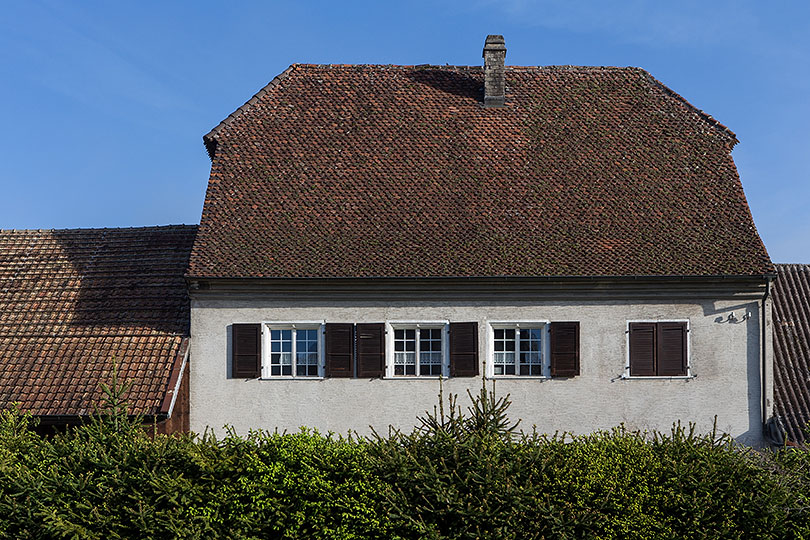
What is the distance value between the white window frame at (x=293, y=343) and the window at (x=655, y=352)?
630 cm

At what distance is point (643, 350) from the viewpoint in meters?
18.0

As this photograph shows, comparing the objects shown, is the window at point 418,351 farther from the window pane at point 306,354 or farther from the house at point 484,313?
the window pane at point 306,354

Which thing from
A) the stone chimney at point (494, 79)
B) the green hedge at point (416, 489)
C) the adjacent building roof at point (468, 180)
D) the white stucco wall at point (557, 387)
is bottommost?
the green hedge at point (416, 489)

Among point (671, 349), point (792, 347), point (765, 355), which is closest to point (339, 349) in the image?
point (671, 349)

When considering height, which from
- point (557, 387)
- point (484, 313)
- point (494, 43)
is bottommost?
point (557, 387)

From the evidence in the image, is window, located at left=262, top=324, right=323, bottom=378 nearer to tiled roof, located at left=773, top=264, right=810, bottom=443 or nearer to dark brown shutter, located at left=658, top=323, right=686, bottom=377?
dark brown shutter, located at left=658, top=323, right=686, bottom=377

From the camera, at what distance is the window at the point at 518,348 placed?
1819cm

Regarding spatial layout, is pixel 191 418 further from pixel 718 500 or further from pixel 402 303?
pixel 718 500

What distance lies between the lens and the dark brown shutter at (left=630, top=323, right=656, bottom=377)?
18.0 metres

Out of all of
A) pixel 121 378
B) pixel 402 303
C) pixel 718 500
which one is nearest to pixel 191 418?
pixel 121 378

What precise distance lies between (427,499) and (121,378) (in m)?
7.69

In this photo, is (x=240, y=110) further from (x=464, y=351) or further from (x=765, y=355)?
(x=765, y=355)

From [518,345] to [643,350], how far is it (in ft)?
8.38

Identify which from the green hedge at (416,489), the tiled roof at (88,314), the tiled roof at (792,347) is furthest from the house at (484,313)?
the green hedge at (416,489)
